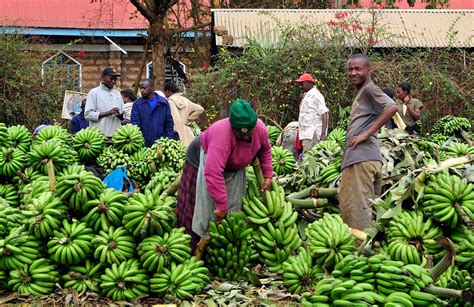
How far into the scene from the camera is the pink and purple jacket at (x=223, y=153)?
534cm

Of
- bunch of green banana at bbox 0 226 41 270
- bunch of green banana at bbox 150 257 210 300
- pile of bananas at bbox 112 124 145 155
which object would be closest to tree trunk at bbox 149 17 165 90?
pile of bananas at bbox 112 124 145 155

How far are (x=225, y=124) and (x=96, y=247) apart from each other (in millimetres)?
1284

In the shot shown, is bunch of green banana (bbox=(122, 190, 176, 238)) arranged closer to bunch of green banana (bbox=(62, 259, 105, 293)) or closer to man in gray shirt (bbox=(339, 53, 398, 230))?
bunch of green banana (bbox=(62, 259, 105, 293))

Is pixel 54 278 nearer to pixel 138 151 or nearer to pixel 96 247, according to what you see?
pixel 96 247

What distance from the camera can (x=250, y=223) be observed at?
221 inches

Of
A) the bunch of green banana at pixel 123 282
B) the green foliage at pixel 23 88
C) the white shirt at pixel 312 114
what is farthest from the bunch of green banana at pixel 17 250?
the green foliage at pixel 23 88

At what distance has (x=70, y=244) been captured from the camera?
510 centimetres

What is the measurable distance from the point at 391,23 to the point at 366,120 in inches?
401

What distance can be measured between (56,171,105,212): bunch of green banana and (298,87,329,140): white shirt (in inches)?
193

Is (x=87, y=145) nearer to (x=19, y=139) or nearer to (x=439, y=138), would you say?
(x=19, y=139)

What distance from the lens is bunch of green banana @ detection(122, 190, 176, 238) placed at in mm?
5113

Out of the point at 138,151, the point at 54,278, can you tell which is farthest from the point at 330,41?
the point at 54,278

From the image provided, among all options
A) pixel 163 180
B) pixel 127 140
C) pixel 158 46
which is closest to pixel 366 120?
pixel 163 180

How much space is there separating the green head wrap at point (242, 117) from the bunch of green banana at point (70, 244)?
1292mm
